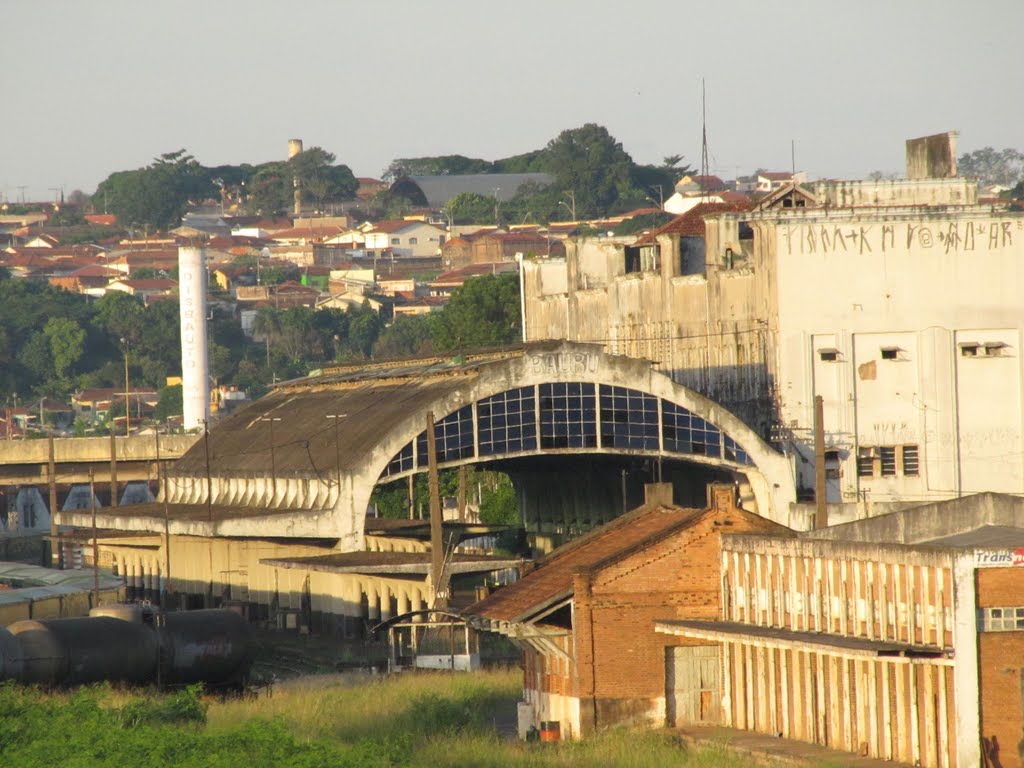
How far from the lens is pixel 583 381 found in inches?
2381

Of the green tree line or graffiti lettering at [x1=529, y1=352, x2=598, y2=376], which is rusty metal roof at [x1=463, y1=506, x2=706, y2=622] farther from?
the green tree line

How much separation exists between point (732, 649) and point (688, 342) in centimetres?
4187

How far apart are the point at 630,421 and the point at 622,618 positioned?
81.9ft

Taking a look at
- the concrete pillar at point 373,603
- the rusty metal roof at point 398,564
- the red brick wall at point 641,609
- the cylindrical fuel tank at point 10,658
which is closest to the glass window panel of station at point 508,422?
the concrete pillar at point 373,603

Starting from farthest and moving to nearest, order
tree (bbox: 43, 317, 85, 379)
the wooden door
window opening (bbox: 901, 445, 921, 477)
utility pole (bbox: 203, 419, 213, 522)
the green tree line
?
tree (bbox: 43, 317, 85, 379)
the green tree line
window opening (bbox: 901, 445, 921, 477)
utility pole (bbox: 203, 419, 213, 522)
the wooden door

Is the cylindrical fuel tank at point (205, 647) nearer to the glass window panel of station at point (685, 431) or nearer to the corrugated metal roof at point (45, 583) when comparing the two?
the corrugated metal roof at point (45, 583)

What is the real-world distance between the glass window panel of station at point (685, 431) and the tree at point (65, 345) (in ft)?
417

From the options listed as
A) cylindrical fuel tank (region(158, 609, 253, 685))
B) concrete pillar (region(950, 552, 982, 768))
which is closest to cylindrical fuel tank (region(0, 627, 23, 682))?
cylindrical fuel tank (region(158, 609, 253, 685))

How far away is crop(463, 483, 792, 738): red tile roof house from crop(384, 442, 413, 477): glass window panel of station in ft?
65.8

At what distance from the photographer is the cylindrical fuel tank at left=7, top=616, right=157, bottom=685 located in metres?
39.8

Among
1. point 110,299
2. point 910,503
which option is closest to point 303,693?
point 910,503

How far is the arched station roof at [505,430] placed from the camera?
57.5 metres

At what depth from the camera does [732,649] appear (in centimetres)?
3628

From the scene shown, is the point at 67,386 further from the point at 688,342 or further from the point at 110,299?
the point at 688,342
